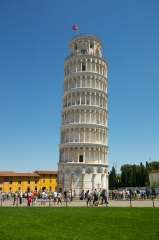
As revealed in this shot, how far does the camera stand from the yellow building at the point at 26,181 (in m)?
79.8

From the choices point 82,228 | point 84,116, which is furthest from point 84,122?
point 82,228

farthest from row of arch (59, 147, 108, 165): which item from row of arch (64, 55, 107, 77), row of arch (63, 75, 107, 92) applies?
row of arch (64, 55, 107, 77)

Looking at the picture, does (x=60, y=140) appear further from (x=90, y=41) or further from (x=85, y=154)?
(x=90, y=41)

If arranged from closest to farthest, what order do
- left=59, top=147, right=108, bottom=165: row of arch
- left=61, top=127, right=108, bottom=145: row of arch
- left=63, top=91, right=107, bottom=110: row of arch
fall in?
left=59, top=147, right=108, bottom=165: row of arch < left=61, top=127, right=108, bottom=145: row of arch < left=63, top=91, right=107, bottom=110: row of arch

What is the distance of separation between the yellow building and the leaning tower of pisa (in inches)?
1330

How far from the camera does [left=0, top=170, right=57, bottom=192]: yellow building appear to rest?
7975cm

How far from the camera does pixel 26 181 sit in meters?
82.1

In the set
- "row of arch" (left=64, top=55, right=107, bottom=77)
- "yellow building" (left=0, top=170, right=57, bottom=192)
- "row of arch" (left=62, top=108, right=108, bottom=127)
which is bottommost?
"yellow building" (left=0, top=170, right=57, bottom=192)

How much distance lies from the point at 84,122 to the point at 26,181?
42.0 m

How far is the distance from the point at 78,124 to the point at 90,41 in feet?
71.4

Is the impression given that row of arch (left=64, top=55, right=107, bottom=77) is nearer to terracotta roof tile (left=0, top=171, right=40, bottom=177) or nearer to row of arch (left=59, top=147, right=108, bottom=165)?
row of arch (left=59, top=147, right=108, bottom=165)

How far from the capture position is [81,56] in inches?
2175

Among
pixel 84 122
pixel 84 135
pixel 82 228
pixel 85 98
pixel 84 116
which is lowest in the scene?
pixel 82 228

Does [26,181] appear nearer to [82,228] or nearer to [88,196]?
[88,196]
